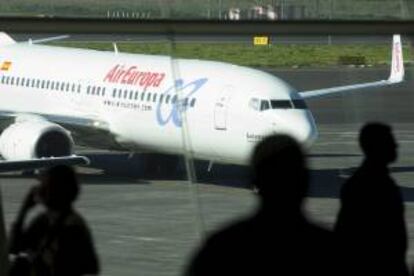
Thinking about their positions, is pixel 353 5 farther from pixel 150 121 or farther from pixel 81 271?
pixel 150 121

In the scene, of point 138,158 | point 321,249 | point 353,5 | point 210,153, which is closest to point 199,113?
point 210,153

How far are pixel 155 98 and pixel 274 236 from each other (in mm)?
20844

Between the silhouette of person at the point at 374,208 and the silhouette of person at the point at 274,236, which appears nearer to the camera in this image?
the silhouette of person at the point at 274,236

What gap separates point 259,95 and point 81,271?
61.6 ft

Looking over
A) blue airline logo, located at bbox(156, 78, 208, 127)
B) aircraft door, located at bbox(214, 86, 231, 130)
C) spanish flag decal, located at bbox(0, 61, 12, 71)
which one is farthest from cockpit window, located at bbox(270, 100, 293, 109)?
spanish flag decal, located at bbox(0, 61, 12, 71)

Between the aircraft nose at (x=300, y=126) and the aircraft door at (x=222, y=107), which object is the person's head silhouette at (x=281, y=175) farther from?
the aircraft door at (x=222, y=107)

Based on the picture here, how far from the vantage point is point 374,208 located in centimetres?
749

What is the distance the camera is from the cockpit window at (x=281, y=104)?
25750 millimetres

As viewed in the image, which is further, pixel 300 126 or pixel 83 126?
pixel 83 126

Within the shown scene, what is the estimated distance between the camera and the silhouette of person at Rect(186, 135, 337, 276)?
5.30 m

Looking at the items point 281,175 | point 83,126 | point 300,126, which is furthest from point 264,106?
point 281,175

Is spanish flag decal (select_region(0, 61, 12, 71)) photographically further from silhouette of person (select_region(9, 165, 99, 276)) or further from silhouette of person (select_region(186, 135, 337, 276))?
→ silhouette of person (select_region(186, 135, 337, 276))

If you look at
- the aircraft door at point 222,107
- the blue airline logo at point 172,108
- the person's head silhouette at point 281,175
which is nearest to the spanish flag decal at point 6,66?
the blue airline logo at point 172,108

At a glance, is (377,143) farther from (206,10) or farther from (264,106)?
(264,106)
